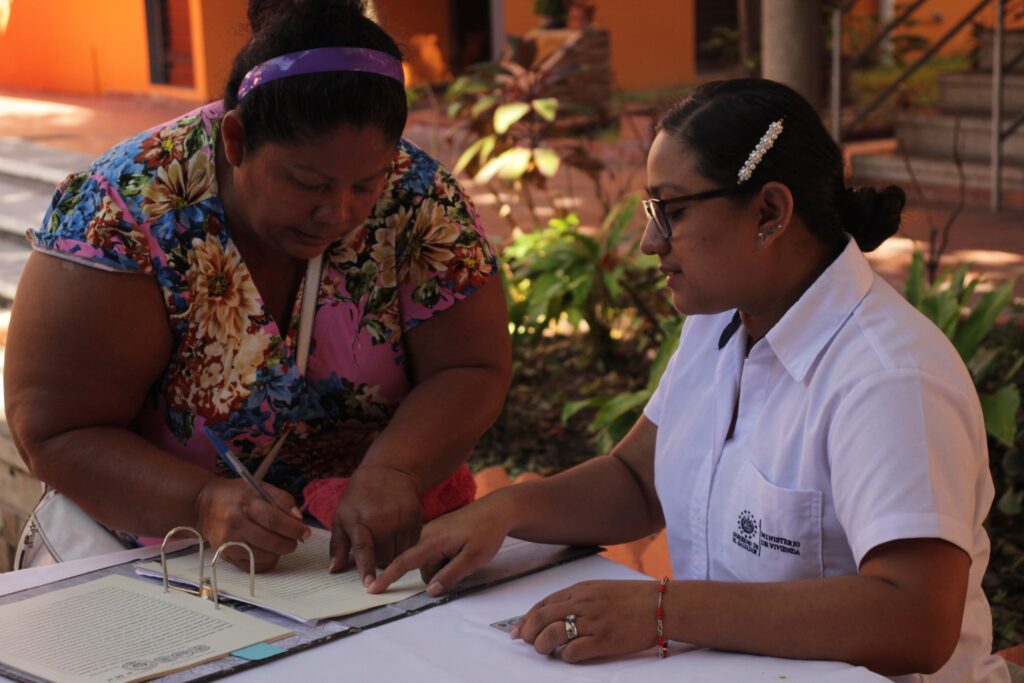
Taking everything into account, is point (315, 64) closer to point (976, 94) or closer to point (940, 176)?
point (940, 176)

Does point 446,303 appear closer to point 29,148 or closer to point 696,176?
point 696,176

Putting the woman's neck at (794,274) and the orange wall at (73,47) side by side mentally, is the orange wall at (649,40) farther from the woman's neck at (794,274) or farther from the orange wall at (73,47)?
the woman's neck at (794,274)

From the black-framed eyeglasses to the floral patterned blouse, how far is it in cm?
59

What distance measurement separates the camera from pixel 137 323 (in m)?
2.17

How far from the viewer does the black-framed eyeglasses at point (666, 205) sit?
187cm

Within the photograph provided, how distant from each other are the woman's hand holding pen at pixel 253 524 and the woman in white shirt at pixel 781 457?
0.18 metres

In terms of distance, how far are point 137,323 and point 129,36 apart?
1384 cm

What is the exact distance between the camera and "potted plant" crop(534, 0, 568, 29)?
41.2 feet

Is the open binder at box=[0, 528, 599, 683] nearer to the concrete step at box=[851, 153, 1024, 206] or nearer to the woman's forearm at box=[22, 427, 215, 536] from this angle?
the woman's forearm at box=[22, 427, 215, 536]

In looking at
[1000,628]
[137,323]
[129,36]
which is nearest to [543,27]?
[129,36]

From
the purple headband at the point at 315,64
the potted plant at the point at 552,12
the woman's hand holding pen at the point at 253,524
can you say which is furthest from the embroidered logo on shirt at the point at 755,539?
the potted plant at the point at 552,12

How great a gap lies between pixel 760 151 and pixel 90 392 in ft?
3.79

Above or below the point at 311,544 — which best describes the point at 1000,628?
below

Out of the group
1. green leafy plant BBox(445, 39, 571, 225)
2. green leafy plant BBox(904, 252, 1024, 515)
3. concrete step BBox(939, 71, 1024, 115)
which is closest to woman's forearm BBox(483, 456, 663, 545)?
green leafy plant BBox(904, 252, 1024, 515)
